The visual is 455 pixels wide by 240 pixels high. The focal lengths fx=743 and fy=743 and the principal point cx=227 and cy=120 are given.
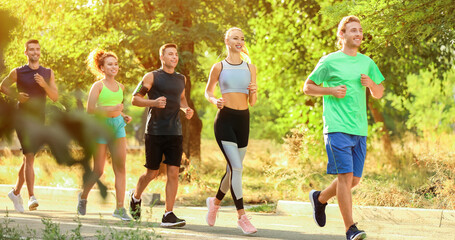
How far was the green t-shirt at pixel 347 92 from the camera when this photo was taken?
618 cm

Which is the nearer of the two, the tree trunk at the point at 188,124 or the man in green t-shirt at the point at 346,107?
the man in green t-shirt at the point at 346,107

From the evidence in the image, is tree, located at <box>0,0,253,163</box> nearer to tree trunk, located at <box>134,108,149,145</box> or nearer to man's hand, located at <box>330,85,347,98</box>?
tree trunk, located at <box>134,108,149,145</box>

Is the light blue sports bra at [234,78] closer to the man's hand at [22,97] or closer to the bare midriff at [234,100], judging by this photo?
the bare midriff at [234,100]

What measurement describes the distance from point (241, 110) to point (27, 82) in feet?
17.0

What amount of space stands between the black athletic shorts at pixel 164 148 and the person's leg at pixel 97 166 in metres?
5.70

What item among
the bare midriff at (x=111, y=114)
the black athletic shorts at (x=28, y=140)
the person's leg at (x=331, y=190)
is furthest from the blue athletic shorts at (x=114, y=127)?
the person's leg at (x=331, y=190)

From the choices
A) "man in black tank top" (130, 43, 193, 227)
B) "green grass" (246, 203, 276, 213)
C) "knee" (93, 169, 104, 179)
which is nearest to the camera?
"knee" (93, 169, 104, 179)

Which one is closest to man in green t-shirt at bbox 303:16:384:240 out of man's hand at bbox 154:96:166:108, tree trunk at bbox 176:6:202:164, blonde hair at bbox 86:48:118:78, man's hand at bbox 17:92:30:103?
man's hand at bbox 154:96:166:108

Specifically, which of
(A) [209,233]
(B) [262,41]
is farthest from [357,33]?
(B) [262,41]

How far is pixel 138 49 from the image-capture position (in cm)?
1355

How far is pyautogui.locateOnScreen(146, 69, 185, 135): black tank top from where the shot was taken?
24.5 ft

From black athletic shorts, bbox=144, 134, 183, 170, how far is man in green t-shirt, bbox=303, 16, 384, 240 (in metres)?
1.74

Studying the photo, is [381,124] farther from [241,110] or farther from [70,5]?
[241,110]

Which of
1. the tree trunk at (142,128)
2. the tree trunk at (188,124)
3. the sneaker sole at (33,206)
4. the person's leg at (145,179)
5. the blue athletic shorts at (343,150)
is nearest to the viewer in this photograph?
the blue athletic shorts at (343,150)
